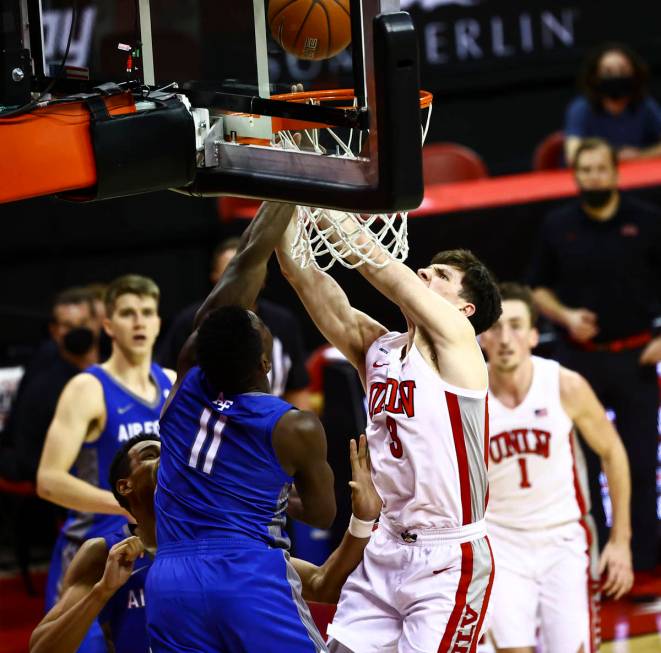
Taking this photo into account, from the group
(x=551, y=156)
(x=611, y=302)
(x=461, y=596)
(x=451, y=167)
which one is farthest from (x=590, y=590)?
(x=551, y=156)

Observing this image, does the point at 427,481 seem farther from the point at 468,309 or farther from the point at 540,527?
the point at 540,527

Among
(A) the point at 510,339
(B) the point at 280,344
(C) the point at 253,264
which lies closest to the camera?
(C) the point at 253,264

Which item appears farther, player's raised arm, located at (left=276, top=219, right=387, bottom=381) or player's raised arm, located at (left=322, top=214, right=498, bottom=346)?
player's raised arm, located at (left=276, top=219, right=387, bottom=381)

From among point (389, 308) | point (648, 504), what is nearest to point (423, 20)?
point (389, 308)

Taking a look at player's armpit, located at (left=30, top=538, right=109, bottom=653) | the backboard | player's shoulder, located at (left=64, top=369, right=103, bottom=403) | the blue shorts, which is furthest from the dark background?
the blue shorts

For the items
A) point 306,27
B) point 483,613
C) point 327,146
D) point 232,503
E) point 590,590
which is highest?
point 306,27

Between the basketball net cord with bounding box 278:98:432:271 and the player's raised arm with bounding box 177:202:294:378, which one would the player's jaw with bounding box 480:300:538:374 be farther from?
the player's raised arm with bounding box 177:202:294:378

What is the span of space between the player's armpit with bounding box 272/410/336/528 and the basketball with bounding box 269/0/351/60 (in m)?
1.14

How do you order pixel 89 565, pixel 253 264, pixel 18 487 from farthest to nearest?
pixel 18 487
pixel 253 264
pixel 89 565

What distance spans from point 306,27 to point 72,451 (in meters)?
2.31

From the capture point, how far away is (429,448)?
4.37 m

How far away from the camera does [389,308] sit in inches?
306

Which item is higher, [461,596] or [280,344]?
[461,596]

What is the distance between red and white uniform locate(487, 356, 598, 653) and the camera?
17.8 ft
